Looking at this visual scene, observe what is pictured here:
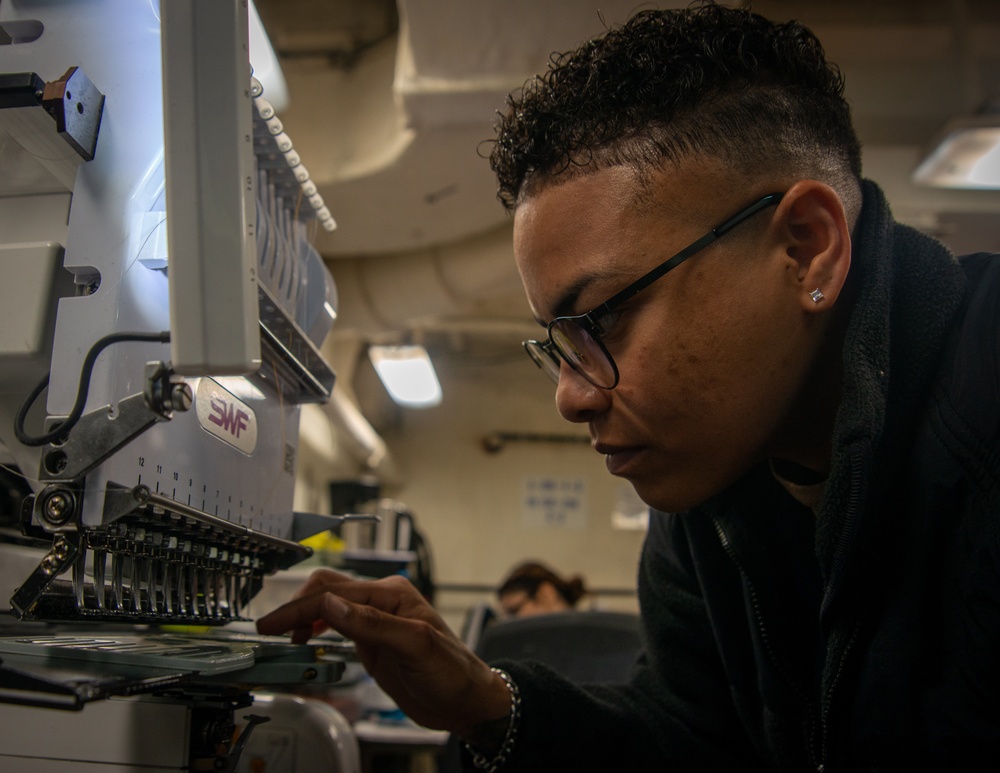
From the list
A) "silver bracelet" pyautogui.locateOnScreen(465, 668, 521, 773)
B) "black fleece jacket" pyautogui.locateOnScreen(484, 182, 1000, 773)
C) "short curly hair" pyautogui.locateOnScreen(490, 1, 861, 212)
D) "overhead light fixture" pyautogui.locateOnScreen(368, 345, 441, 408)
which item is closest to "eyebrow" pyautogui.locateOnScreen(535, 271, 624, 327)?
"short curly hair" pyautogui.locateOnScreen(490, 1, 861, 212)

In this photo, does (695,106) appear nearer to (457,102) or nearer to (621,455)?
(621,455)

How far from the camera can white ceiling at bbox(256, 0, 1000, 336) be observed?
6.76 feet

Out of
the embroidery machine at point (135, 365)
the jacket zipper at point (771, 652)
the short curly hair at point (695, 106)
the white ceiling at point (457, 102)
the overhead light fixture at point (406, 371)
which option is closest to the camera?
the embroidery machine at point (135, 365)

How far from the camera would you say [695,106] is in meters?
0.95

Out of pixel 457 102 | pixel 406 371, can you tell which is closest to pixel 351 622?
pixel 457 102

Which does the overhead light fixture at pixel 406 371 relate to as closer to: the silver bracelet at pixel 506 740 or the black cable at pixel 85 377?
the silver bracelet at pixel 506 740

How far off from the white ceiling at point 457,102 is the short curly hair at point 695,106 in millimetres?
878

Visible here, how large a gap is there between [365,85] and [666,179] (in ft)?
7.87

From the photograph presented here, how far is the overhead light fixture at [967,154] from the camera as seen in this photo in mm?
2096

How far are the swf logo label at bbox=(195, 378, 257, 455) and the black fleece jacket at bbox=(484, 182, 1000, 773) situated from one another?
555mm

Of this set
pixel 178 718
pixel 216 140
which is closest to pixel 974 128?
pixel 216 140

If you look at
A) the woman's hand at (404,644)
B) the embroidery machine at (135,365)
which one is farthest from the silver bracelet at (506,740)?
the embroidery machine at (135,365)

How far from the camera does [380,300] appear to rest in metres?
3.60

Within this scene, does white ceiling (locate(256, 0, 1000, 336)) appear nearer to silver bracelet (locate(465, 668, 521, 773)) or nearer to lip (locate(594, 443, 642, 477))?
lip (locate(594, 443, 642, 477))
